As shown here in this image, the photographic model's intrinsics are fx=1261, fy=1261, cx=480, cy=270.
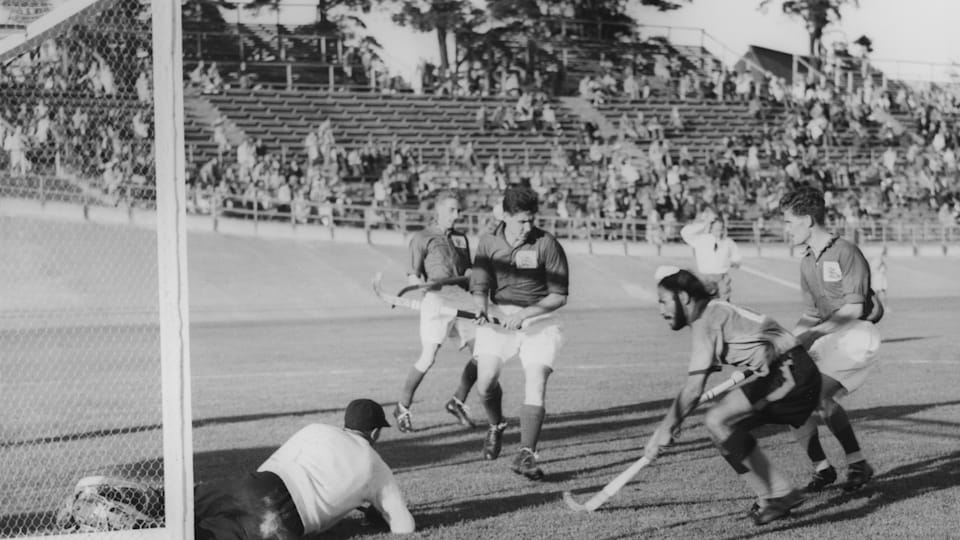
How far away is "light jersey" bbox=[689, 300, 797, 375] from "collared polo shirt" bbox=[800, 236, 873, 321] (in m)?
1.50

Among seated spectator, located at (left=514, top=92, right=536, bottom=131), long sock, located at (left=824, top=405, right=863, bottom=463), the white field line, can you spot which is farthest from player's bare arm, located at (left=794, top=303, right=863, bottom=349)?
seated spectator, located at (left=514, top=92, right=536, bottom=131)

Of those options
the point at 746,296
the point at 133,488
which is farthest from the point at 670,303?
the point at 746,296

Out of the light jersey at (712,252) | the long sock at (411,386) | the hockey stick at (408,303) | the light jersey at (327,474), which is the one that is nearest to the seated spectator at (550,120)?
the light jersey at (712,252)

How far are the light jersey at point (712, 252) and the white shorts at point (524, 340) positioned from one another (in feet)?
18.4

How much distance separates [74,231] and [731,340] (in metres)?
12.0

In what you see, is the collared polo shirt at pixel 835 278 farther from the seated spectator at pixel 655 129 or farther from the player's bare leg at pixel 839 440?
the seated spectator at pixel 655 129

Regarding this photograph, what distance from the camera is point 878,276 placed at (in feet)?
89.3

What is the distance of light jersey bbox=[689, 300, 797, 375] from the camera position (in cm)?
733

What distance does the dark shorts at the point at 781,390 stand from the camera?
7.59 meters

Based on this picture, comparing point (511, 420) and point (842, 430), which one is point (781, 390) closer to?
point (842, 430)

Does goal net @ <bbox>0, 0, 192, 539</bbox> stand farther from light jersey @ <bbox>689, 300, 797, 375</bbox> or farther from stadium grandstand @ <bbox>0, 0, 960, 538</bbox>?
light jersey @ <bbox>689, 300, 797, 375</bbox>

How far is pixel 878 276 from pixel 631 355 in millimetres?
10672

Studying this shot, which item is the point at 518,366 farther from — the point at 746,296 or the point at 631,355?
the point at 746,296

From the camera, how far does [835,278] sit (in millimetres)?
8797
